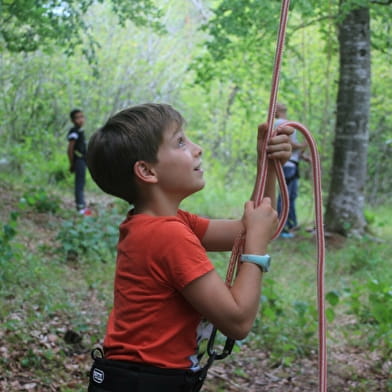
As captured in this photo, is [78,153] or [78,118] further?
[78,153]

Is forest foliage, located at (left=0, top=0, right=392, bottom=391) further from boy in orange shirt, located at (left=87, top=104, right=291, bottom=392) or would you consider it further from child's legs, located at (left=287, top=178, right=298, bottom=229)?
boy in orange shirt, located at (left=87, top=104, right=291, bottom=392)

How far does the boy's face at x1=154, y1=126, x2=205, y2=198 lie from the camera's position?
6.47 feet

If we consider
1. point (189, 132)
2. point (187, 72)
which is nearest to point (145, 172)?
point (187, 72)

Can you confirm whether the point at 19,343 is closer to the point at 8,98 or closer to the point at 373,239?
the point at 373,239

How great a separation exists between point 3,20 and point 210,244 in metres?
5.09

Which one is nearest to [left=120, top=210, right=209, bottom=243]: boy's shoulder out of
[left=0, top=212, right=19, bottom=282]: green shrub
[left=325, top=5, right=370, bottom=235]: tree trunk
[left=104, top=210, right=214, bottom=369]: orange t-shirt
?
[left=104, top=210, right=214, bottom=369]: orange t-shirt

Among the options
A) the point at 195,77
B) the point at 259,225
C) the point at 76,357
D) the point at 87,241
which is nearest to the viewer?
the point at 259,225

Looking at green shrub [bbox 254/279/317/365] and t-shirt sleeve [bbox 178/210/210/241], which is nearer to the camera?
t-shirt sleeve [bbox 178/210/210/241]

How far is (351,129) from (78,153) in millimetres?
4389

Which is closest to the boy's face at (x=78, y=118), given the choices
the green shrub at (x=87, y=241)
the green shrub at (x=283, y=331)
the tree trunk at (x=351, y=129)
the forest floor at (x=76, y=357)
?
the green shrub at (x=87, y=241)

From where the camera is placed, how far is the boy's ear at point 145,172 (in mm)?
1950

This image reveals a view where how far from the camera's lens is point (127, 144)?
1.95 meters

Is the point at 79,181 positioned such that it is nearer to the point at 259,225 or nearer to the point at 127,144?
the point at 127,144

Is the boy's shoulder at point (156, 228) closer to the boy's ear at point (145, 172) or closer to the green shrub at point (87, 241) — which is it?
the boy's ear at point (145, 172)
